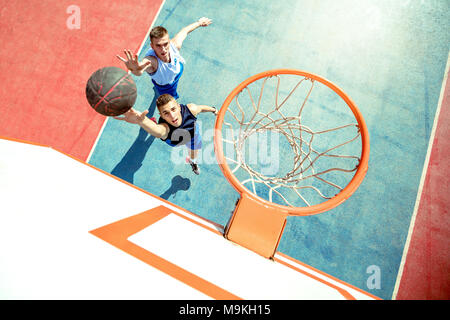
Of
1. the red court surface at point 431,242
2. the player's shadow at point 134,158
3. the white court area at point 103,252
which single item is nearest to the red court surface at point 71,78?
the red court surface at point 431,242

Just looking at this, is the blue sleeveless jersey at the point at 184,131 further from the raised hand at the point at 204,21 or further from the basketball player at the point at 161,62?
the raised hand at the point at 204,21

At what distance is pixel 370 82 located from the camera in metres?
3.15

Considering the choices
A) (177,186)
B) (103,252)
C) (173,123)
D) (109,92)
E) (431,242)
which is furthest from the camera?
(177,186)

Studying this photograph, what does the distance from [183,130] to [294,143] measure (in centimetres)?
145

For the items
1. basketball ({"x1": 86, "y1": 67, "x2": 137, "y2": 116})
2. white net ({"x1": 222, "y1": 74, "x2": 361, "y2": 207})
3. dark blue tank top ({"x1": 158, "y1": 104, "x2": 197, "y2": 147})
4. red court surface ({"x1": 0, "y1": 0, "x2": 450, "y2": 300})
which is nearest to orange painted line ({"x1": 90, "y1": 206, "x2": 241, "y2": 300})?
basketball ({"x1": 86, "y1": 67, "x2": 137, "y2": 116})

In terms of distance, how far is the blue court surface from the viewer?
108 inches

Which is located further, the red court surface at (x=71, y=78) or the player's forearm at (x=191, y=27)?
the player's forearm at (x=191, y=27)

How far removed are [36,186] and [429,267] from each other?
4.15 m

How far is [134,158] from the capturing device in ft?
9.93

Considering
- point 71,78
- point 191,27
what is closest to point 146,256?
point 191,27

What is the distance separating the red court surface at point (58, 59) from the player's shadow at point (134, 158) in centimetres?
57

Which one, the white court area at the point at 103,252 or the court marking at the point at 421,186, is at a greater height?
the court marking at the point at 421,186

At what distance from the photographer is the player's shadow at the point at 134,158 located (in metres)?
2.99

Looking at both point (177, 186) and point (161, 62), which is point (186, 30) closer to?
point (161, 62)
